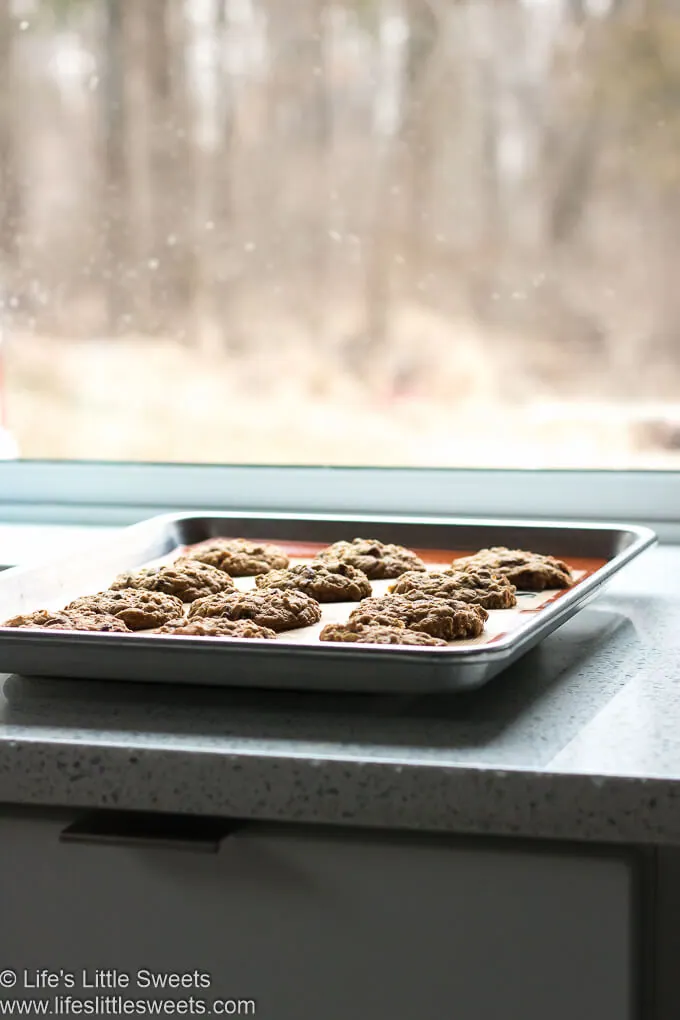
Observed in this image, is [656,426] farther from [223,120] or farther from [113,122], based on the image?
[113,122]

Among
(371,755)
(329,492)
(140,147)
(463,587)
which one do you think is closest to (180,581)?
(463,587)

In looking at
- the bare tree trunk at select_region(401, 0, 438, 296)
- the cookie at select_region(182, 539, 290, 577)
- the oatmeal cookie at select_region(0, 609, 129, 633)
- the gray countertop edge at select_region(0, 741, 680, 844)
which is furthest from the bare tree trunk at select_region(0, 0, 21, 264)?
the gray countertop edge at select_region(0, 741, 680, 844)

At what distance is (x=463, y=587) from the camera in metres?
1.10

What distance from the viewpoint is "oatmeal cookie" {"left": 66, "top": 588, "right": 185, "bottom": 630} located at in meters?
1.03

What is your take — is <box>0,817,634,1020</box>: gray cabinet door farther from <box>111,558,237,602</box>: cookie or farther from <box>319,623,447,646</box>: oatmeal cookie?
<box>111,558,237,602</box>: cookie

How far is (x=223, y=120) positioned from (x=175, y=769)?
1.12 meters

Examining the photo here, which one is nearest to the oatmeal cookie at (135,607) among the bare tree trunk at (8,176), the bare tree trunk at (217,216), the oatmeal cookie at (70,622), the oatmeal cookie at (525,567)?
the oatmeal cookie at (70,622)

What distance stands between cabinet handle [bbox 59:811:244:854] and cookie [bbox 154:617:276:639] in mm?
127

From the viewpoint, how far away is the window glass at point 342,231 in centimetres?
164

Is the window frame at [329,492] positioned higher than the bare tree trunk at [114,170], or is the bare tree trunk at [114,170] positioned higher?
the bare tree trunk at [114,170]

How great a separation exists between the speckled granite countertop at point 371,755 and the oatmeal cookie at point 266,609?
0.28 ft

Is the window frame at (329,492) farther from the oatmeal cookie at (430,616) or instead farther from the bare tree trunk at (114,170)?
the oatmeal cookie at (430,616)

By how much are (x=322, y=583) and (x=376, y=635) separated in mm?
202

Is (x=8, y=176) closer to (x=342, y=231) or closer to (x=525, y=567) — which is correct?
(x=342, y=231)
